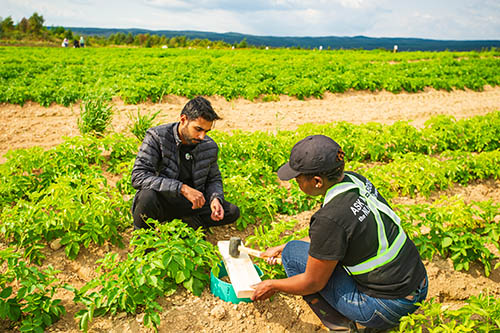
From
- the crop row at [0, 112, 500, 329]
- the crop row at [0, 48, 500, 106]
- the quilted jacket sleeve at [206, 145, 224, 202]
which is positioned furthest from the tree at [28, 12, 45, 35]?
the quilted jacket sleeve at [206, 145, 224, 202]

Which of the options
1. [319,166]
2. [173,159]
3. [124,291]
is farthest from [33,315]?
[319,166]

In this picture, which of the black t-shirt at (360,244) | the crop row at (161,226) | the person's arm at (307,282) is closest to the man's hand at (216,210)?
the crop row at (161,226)

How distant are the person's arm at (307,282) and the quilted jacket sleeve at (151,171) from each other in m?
1.06

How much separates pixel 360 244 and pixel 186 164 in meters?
1.68

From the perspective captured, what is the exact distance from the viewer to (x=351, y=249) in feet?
6.12

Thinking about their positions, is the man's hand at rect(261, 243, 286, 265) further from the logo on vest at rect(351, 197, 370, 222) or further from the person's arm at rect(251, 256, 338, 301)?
the logo on vest at rect(351, 197, 370, 222)

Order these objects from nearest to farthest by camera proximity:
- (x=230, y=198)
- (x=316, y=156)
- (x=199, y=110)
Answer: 1. (x=316, y=156)
2. (x=199, y=110)
3. (x=230, y=198)

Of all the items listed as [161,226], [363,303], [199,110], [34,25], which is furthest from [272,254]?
[34,25]

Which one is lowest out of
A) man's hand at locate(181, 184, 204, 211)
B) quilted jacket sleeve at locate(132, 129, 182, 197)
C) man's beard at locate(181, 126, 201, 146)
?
man's hand at locate(181, 184, 204, 211)

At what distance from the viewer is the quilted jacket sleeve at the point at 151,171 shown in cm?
278

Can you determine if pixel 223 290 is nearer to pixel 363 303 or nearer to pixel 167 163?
pixel 363 303

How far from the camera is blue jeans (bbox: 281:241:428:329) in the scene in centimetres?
198

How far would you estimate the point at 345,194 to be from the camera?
184cm

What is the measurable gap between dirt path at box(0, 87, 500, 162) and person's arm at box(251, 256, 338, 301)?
4.09 m
